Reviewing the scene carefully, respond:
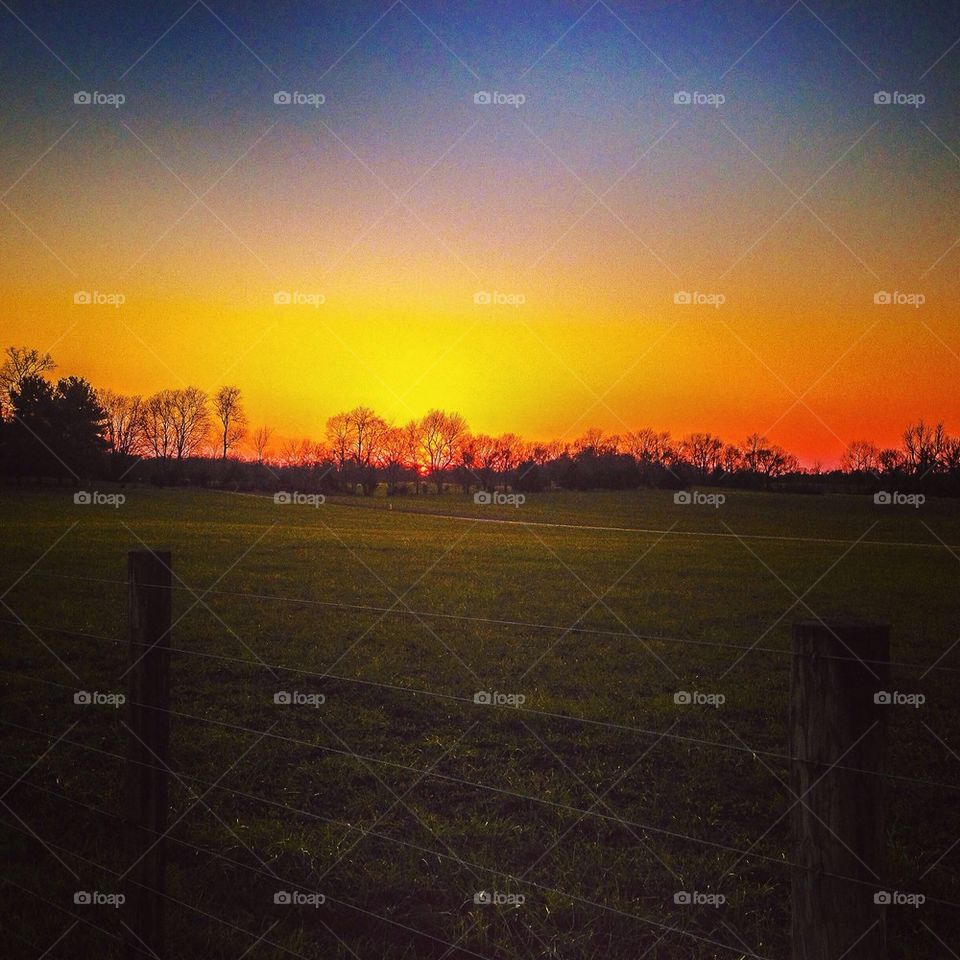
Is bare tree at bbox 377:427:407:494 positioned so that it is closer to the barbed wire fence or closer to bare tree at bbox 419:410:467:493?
bare tree at bbox 419:410:467:493

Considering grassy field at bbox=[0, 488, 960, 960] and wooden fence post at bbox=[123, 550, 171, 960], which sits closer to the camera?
wooden fence post at bbox=[123, 550, 171, 960]

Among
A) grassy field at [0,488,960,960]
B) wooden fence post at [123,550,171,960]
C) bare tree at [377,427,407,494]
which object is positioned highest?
bare tree at [377,427,407,494]

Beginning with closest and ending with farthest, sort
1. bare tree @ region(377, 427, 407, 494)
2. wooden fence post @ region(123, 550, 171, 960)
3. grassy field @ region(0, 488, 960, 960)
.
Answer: wooden fence post @ region(123, 550, 171, 960), grassy field @ region(0, 488, 960, 960), bare tree @ region(377, 427, 407, 494)

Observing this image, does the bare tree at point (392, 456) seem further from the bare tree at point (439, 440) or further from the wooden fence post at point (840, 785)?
the wooden fence post at point (840, 785)

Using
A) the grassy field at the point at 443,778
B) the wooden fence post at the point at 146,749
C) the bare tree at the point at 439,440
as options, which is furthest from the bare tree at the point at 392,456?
the wooden fence post at the point at 146,749

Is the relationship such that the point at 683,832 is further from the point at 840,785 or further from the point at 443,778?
the point at 840,785

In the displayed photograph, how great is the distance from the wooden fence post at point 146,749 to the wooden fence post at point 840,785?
3.16 metres

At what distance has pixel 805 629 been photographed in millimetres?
2328

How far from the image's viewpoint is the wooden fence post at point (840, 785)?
2.26 m

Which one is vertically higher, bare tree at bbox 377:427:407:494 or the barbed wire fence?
bare tree at bbox 377:427:407:494

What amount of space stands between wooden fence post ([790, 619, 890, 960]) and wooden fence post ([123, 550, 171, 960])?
3163mm

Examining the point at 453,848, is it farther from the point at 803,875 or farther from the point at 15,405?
the point at 15,405

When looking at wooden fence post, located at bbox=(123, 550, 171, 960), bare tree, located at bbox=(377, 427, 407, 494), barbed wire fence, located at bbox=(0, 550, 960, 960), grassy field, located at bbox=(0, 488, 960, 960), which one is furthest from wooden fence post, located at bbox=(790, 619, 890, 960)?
bare tree, located at bbox=(377, 427, 407, 494)

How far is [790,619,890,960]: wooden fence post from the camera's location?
2.26 metres
